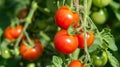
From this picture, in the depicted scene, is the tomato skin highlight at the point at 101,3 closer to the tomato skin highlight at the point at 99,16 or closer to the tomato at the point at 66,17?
the tomato skin highlight at the point at 99,16

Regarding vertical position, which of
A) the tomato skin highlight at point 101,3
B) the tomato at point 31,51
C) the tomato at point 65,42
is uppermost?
the tomato at point 31,51

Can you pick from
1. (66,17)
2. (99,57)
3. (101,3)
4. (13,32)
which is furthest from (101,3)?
(13,32)

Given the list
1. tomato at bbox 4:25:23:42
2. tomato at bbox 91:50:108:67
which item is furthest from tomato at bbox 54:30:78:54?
tomato at bbox 4:25:23:42

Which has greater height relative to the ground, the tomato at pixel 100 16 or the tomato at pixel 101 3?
the tomato at pixel 101 3

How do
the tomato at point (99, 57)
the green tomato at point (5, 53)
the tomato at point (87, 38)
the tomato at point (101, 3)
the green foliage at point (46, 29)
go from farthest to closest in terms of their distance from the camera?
the green tomato at point (5, 53) → the green foliage at point (46, 29) → the tomato at point (101, 3) → the tomato at point (99, 57) → the tomato at point (87, 38)

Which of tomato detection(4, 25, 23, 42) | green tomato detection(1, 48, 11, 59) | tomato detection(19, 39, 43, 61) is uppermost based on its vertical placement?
tomato detection(4, 25, 23, 42)

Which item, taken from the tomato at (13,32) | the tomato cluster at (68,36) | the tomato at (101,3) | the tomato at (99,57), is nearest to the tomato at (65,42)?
the tomato cluster at (68,36)

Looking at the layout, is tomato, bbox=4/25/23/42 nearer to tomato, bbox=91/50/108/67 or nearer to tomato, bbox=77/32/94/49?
tomato, bbox=91/50/108/67


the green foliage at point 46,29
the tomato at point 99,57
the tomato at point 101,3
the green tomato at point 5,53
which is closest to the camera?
the tomato at point 99,57
